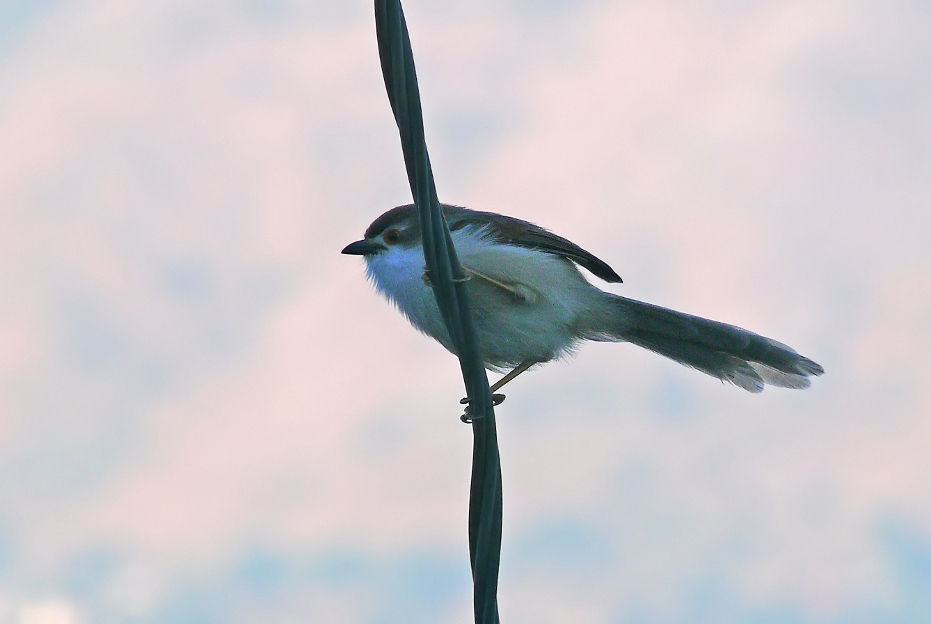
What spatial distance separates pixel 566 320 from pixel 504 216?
0.77 metres

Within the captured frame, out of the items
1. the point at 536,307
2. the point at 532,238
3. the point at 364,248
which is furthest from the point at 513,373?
the point at 364,248

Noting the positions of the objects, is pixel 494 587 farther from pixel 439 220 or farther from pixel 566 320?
pixel 566 320

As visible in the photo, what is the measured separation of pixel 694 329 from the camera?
6164 mm

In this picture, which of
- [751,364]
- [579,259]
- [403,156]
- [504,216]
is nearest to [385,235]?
[504,216]

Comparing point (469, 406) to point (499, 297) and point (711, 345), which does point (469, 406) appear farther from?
point (711, 345)

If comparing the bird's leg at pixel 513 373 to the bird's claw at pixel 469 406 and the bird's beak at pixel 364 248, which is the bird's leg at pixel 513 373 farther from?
the bird's beak at pixel 364 248

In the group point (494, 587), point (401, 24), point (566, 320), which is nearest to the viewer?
point (401, 24)

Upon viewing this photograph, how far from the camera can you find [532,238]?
595 centimetres

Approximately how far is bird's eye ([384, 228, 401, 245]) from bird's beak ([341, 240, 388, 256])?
2.1 inches

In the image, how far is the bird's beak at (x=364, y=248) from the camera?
5.97 meters

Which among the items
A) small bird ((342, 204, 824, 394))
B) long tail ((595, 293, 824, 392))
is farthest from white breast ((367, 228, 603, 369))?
long tail ((595, 293, 824, 392))

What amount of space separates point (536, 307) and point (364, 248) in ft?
3.78

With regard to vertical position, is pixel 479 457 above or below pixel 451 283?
below

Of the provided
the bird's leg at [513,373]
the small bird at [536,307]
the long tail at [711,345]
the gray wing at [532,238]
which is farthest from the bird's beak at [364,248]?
the long tail at [711,345]
